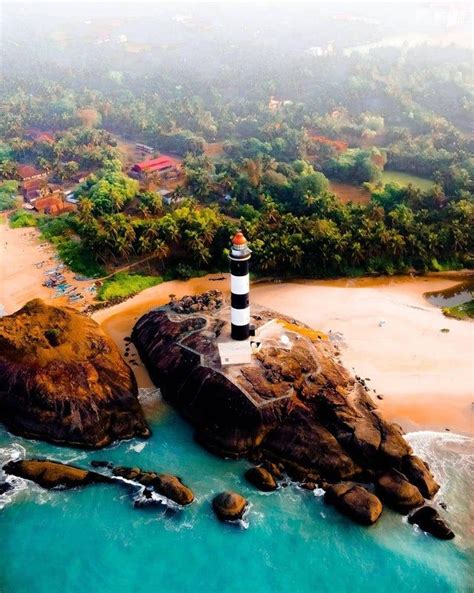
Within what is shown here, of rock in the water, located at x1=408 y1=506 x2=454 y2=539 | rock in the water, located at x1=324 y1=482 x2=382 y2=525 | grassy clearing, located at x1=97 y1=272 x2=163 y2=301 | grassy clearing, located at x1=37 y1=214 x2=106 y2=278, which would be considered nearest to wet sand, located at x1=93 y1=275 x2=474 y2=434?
grassy clearing, located at x1=97 y1=272 x2=163 y2=301

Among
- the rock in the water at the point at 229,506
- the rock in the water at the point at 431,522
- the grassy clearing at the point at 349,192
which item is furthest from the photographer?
the grassy clearing at the point at 349,192

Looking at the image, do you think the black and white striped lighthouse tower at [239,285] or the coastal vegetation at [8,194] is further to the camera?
the coastal vegetation at [8,194]

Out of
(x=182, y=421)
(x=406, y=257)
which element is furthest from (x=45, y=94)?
(x=182, y=421)

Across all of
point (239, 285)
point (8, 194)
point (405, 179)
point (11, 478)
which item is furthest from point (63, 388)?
point (405, 179)

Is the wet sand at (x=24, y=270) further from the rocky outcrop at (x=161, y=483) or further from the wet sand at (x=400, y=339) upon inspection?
the rocky outcrop at (x=161, y=483)

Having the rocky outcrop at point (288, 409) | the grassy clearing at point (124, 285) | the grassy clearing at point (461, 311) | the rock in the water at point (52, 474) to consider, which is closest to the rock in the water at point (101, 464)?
A: the rock in the water at point (52, 474)

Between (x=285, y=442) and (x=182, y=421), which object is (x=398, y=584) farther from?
(x=182, y=421)
